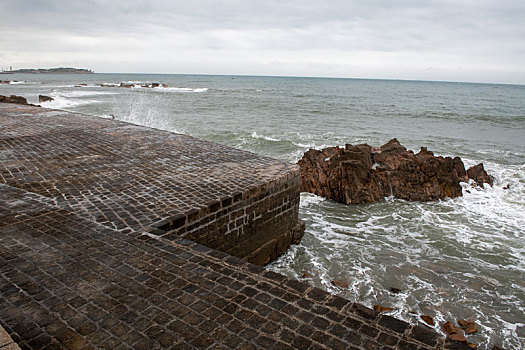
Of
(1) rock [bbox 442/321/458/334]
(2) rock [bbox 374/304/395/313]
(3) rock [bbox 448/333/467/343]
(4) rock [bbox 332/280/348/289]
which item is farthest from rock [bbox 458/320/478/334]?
(4) rock [bbox 332/280/348/289]

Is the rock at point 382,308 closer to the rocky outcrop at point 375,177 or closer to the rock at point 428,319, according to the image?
Answer: the rock at point 428,319

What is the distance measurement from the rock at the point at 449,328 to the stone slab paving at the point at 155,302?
301 cm

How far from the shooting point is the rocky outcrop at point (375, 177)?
11344 mm

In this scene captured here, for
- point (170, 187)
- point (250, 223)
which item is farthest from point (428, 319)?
point (170, 187)

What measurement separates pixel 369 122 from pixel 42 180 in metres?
28.6

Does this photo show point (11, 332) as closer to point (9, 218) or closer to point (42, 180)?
point (9, 218)

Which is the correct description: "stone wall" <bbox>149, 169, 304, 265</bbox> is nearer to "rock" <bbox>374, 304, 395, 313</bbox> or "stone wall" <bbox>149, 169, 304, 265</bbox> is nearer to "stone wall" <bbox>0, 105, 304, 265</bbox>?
"stone wall" <bbox>0, 105, 304, 265</bbox>

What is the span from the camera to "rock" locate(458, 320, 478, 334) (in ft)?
18.5

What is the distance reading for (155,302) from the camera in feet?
10.5

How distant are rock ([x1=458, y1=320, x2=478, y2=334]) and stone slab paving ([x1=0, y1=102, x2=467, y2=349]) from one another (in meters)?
3.40

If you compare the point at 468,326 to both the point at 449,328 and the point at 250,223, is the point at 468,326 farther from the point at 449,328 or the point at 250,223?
the point at 250,223

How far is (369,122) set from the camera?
3138 centimetres

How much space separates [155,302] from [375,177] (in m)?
9.86

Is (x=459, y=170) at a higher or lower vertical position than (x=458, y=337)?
higher
